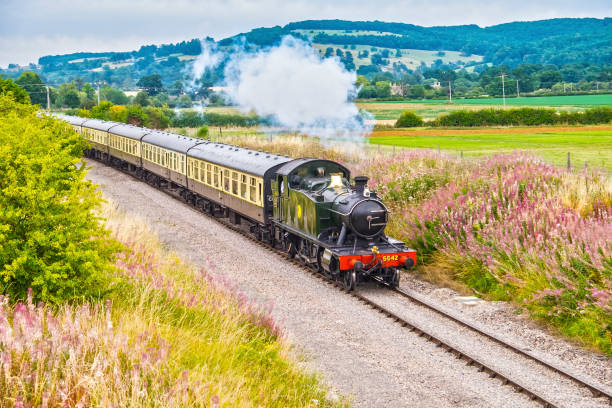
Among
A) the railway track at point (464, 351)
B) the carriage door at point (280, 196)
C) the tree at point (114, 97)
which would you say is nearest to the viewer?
the railway track at point (464, 351)

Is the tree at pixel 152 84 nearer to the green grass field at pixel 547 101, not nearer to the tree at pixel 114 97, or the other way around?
the tree at pixel 114 97

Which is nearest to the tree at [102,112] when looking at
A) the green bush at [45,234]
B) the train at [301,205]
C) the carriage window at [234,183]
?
the train at [301,205]

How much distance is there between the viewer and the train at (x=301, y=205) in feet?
53.5

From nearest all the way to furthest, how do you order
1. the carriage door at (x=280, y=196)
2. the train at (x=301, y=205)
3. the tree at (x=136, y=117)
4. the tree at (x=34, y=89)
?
the train at (x=301, y=205) < the carriage door at (x=280, y=196) < the tree at (x=136, y=117) < the tree at (x=34, y=89)

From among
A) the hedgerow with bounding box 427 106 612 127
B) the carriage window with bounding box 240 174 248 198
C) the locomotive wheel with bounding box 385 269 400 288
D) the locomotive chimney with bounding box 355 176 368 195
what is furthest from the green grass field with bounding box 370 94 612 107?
the locomotive wheel with bounding box 385 269 400 288

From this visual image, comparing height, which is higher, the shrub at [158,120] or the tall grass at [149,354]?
the shrub at [158,120]

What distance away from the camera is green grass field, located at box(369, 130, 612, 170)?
37.4m

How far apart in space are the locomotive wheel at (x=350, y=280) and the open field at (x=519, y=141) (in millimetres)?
19545

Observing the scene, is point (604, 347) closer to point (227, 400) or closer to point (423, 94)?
point (227, 400)

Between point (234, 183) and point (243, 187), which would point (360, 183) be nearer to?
point (243, 187)

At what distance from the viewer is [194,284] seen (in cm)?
1374

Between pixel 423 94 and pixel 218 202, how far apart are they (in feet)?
302

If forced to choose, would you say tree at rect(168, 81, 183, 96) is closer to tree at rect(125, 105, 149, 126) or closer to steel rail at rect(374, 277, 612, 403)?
tree at rect(125, 105, 149, 126)

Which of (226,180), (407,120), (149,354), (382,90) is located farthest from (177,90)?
(149,354)
